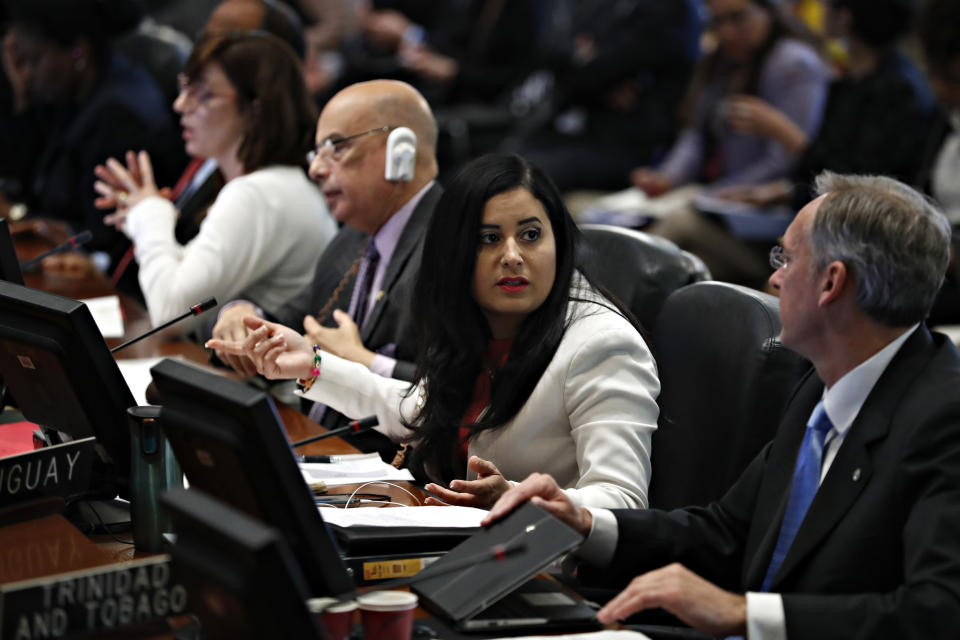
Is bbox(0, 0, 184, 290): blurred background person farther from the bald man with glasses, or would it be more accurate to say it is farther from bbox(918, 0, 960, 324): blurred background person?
bbox(918, 0, 960, 324): blurred background person

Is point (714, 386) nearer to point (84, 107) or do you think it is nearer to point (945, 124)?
point (945, 124)

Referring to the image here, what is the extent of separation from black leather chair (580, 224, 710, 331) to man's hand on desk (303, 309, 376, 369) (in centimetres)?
51

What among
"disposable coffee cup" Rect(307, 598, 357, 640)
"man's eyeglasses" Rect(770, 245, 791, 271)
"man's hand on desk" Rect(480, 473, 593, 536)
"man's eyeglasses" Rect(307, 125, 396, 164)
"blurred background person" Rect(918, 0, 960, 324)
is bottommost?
"disposable coffee cup" Rect(307, 598, 357, 640)

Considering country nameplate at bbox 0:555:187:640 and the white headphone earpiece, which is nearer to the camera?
country nameplate at bbox 0:555:187:640

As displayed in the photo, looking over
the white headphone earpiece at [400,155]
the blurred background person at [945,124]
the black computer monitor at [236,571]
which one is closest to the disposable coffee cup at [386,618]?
the black computer monitor at [236,571]

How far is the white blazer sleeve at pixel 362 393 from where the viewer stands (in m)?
2.25

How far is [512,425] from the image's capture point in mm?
1985

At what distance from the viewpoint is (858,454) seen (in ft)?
4.92

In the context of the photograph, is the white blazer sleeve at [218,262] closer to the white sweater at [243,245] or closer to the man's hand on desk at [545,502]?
the white sweater at [243,245]

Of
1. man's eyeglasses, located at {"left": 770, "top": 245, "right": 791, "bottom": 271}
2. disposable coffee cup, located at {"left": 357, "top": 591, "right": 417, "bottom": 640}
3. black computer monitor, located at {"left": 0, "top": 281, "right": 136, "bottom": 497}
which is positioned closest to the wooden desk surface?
black computer monitor, located at {"left": 0, "top": 281, "right": 136, "bottom": 497}

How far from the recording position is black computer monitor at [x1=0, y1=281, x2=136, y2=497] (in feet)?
5.55

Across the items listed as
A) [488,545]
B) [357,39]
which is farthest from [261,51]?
[357,39]

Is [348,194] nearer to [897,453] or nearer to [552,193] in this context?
[552,193]

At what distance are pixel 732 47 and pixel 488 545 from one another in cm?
393
